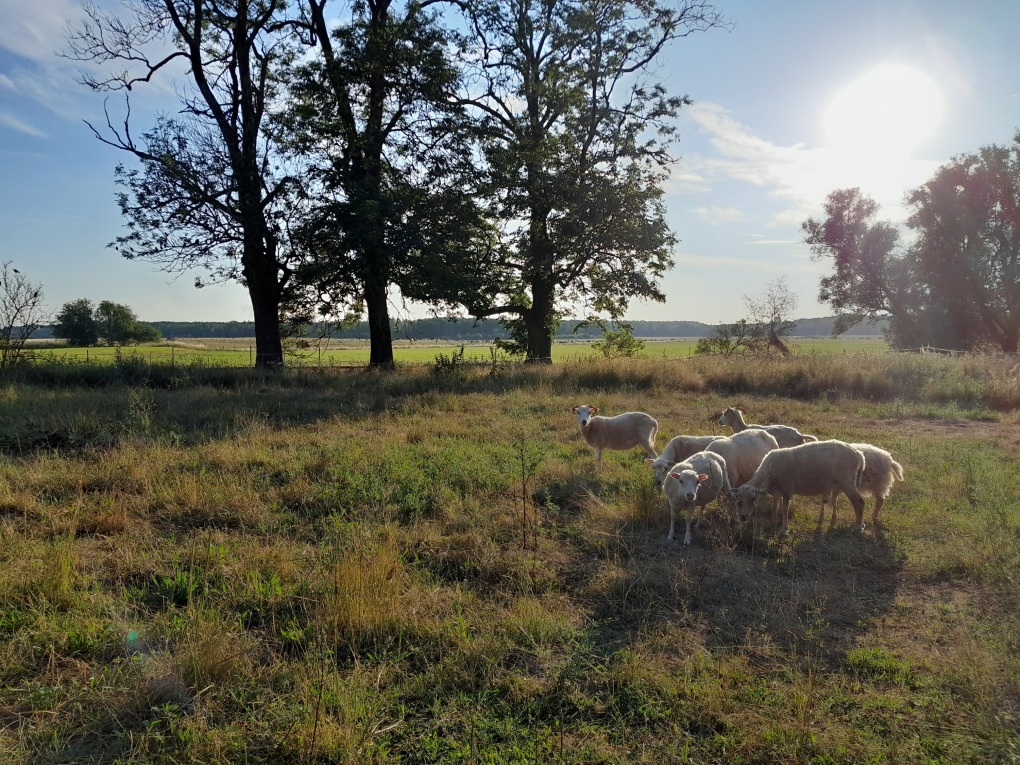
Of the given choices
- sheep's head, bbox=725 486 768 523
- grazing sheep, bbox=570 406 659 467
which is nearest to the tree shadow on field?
sheep's head, bbox=725 486 768 523

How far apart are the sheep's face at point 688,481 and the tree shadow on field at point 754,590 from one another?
562mm

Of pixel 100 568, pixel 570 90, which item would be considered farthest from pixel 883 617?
pixel 570 90

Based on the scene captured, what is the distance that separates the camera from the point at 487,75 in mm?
26281

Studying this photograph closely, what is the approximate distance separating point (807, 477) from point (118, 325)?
83.7 meters

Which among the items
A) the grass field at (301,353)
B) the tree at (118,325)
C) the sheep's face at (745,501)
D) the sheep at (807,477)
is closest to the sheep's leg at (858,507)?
the sheep at (807,477)

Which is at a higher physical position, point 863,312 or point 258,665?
point 863,312

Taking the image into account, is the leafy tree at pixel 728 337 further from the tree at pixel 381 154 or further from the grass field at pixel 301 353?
the tree at pixel 381 154

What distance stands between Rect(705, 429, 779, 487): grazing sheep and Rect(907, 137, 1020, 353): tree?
37.9m

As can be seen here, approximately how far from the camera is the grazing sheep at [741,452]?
314 inches

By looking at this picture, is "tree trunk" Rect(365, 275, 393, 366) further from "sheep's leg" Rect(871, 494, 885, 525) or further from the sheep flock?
"sheep's leg" Rect(871, 494, 885, 525)

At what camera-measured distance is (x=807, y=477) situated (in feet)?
23.0

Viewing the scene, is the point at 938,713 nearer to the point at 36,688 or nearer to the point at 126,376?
the point at 36,688

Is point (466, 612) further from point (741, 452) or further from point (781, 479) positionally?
point (741, 452)

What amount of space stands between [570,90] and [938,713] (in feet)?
81.6
